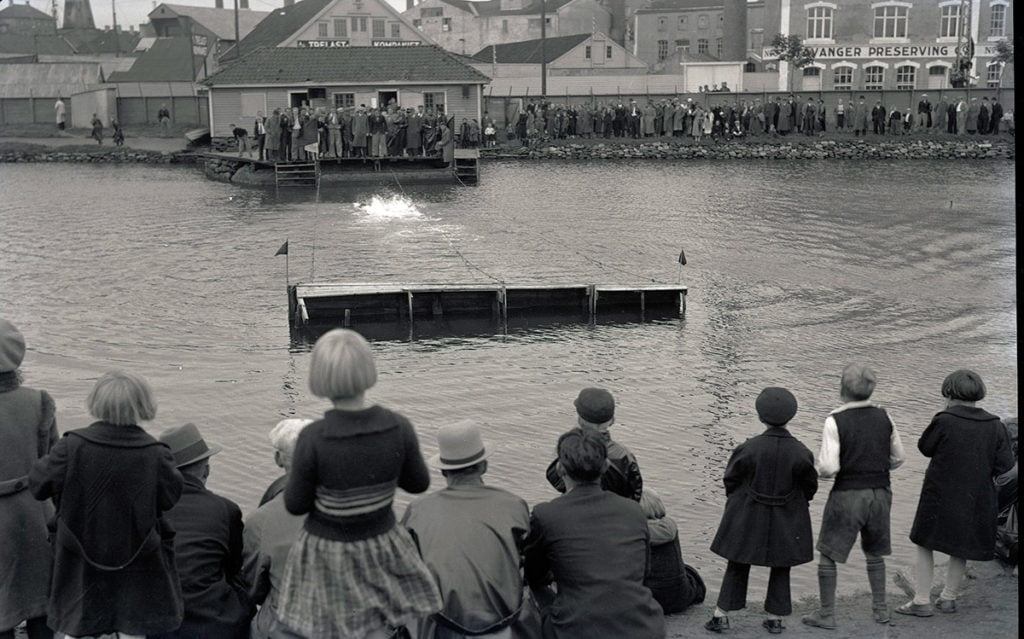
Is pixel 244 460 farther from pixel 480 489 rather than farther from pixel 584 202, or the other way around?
pixel 584 202

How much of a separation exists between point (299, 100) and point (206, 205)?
62.6ft

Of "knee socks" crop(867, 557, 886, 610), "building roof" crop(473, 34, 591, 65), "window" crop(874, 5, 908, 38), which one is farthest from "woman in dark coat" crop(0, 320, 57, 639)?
"building roof" crop(473, 34, 591, 65)

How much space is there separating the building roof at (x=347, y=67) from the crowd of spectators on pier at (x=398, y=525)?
147ft

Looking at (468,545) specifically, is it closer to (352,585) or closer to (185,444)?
(352,585)

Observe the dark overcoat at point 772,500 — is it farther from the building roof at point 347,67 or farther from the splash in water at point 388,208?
the building roof at point 347,67

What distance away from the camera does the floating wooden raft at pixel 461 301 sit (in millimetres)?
16297

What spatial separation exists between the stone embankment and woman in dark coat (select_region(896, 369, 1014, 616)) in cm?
4162

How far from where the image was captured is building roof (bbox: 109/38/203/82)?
67438 millimetres

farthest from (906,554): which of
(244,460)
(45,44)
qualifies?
(45,44)

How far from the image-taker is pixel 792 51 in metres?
62.3

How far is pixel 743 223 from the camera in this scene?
26828mm

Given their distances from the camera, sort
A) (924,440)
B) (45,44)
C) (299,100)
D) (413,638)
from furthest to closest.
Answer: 1. (45,44)
2. (299,100)
3. (924,440)
4. (413,638)

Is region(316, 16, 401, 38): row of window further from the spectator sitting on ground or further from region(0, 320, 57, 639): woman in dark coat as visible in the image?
the spectator sitting on ground

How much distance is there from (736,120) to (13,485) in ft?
159
